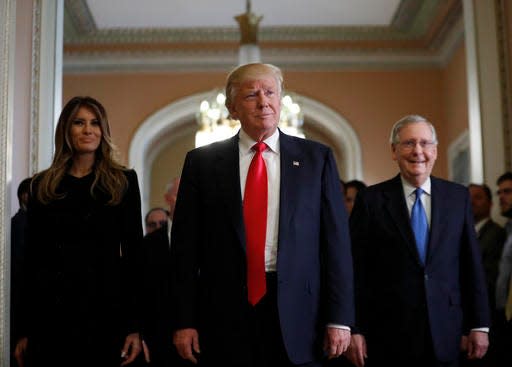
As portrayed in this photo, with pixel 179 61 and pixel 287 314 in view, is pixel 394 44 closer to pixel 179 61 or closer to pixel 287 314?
pixel 179 61

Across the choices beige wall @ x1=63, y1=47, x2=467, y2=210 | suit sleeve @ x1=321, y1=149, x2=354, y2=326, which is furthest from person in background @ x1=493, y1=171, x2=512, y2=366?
beige wall @ x1=63, y1=47, x2=467, y2=210

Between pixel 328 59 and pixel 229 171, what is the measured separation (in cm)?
828

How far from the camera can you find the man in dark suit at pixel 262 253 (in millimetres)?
2576

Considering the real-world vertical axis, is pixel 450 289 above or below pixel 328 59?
below

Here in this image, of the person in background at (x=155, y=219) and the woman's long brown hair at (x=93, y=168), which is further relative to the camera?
the person in background at (x=155, y=219)

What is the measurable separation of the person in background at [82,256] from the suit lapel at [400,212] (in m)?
1.05

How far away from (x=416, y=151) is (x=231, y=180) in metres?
0.99

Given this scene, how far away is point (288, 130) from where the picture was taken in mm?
8680

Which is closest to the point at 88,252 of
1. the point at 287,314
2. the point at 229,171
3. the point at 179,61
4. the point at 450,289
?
the point at 229,171

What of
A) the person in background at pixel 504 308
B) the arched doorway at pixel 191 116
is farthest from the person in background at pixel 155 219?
the arched doorway at pixel 191 116

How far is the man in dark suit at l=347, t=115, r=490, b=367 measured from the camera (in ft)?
10.6

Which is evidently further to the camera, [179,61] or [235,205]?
[179,61]

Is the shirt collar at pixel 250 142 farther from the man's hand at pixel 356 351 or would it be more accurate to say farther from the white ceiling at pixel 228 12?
the white ceiling at pixel 228 12

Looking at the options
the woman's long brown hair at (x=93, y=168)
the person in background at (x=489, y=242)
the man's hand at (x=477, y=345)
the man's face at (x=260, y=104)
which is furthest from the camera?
the person in background at (x=489, y=242)
